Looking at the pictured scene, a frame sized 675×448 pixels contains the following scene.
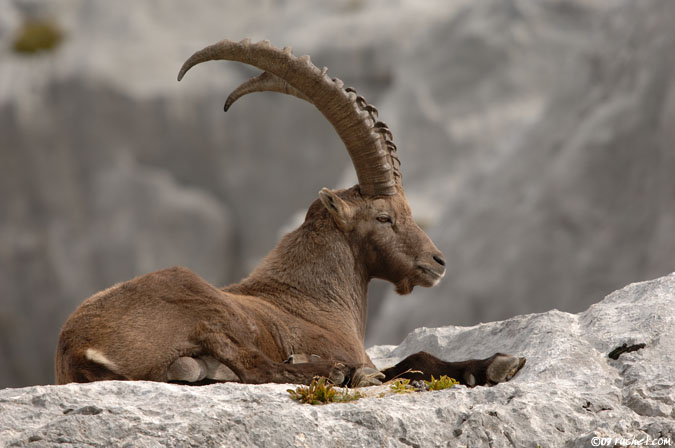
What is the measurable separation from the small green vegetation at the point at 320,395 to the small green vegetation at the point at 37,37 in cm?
3009

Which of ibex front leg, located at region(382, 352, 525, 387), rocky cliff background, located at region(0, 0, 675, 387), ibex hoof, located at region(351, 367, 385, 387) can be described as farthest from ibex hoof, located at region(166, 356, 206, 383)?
rocky cliff background, located at region(0, 0, 675, 387)

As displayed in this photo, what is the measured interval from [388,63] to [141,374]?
1086 inches

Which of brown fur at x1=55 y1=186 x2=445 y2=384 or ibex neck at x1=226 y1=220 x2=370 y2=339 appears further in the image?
ibex neck at x1=226 y1=220 x2=370 y2=339

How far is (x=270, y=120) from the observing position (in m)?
33.9

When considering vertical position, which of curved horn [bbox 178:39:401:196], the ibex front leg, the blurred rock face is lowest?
the ibex front leg

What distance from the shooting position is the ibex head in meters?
8.96

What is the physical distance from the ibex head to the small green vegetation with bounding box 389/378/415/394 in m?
2.44

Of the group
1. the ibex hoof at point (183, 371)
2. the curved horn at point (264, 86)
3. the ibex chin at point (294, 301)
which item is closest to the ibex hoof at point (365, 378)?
the ibex chin at point (294, 301)

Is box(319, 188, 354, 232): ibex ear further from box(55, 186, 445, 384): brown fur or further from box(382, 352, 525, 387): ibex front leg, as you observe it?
box(382, 352, 525, 387): ibex front leg

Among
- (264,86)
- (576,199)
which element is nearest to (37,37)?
(576,199)

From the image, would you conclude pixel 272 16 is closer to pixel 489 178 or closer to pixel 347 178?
pixel 347 178

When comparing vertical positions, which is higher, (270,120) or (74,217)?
(270,120)

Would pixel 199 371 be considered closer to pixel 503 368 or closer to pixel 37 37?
pixel 503 368

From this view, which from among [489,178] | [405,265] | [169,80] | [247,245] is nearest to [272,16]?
[169,80]
